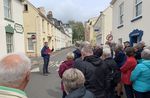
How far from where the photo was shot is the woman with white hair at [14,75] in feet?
7.07

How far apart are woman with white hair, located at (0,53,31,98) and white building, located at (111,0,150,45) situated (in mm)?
8557

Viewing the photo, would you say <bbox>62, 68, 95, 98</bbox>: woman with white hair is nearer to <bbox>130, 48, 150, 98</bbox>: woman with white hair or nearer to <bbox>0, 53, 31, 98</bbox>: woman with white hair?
<bbox>0, 53, 31, 98</bbox>: woman with white hair

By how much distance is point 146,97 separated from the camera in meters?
5.90

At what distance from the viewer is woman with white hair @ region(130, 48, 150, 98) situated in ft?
18.4

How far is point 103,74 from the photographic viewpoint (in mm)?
5262

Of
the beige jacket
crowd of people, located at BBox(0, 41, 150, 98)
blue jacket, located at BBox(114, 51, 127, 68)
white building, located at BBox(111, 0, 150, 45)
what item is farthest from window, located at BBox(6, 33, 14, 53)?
the beige jacket

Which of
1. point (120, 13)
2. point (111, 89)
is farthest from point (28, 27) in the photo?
point (111, 89)

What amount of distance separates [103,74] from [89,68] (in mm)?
602

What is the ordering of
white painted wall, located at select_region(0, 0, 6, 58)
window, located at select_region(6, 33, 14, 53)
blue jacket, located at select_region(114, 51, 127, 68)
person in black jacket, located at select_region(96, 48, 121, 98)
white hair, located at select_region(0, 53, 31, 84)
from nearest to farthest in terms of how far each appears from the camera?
1. white hair, located at select_region(0, 53, 31, 84)
2. person in black jacket, located at select_region(96, 48, 121, 98)
3. blue jacket, located at select_region(114, 51, 127, 68)
4. white painted wall, located at select_region(0, 0, 6, 58)
5. window, located at select_region(6, 33, 14, 53)

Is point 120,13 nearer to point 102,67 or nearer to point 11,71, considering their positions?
point 102,67

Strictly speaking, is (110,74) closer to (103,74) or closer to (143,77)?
(143,77)

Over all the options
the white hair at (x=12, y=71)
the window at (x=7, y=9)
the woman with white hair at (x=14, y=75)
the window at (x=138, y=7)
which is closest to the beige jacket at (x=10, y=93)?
the woman with white hair at (x=14, y=75)

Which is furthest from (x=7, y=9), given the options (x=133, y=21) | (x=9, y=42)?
(x=133, y=21)

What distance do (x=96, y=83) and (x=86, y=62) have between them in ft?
1.43
